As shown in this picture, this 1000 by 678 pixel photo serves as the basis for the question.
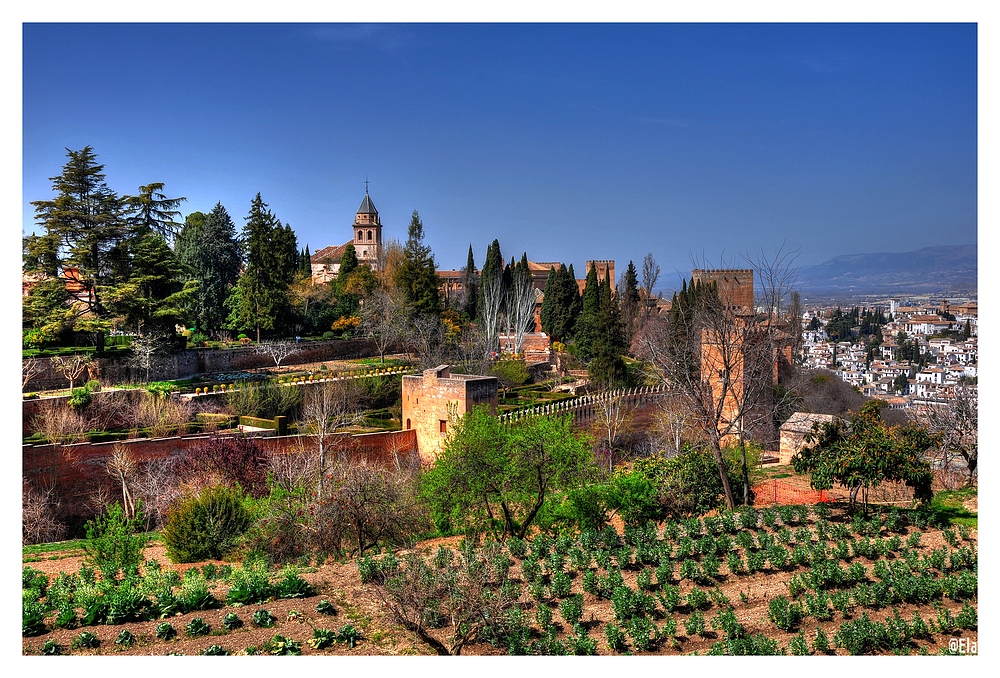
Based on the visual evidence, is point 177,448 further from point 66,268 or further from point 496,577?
point 496,577

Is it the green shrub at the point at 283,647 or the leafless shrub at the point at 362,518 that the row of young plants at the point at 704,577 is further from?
the green shrub at the point at 283,647

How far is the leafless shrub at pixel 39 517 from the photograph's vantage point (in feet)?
49.6

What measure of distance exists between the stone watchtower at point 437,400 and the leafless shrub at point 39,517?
25.9 ft

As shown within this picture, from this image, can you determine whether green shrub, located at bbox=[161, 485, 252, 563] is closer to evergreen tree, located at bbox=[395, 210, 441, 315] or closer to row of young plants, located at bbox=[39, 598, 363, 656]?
row of young plants, located at bbox=[39, 598, 363, 656]

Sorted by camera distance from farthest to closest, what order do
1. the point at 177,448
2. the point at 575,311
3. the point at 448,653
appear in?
the point at 575,311
the point at 177,448
the point at 448,653

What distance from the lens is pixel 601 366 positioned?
2966 cm

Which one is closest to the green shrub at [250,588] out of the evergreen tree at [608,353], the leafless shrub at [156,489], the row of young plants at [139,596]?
the row of young plants at [139,596]

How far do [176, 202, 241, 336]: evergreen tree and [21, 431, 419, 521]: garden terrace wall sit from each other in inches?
482

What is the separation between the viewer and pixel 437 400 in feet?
61.2

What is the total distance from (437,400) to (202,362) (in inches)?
458

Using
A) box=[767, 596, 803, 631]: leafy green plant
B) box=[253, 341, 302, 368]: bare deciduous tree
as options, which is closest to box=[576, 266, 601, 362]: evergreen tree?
box=[253, 341, 302, 368]: bare deciduous tree

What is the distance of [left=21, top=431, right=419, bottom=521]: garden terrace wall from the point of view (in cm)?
1620
